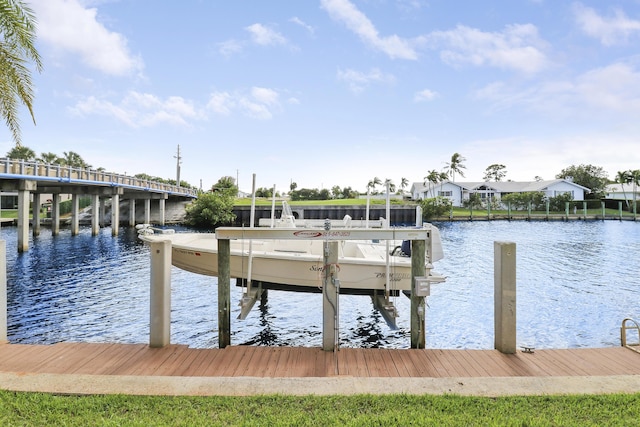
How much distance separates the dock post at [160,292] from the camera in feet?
16.8

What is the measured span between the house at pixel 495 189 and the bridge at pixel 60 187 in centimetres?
5417

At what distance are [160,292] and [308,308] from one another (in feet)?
23.8

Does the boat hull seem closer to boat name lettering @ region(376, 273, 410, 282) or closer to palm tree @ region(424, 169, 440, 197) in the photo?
boat name lettering @ region(376, 273, 410, 282)

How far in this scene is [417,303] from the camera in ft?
18.6

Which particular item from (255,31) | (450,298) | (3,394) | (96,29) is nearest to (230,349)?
(3,394)

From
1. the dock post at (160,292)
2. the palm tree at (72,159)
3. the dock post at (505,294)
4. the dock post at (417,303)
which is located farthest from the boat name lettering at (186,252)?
the palm tree at (72,159)

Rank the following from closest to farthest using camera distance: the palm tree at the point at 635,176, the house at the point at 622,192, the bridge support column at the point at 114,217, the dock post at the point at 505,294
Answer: the dock post at the point at 505,294 → the bridge support column at the point at 114,217 → the palm tree at the point at 635,176 → the house at the point at 622,192

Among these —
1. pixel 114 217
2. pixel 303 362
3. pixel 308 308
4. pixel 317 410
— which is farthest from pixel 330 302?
pixel 114 217

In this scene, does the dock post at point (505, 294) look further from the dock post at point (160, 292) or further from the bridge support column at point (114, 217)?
the bridge support column at point (114, 217)

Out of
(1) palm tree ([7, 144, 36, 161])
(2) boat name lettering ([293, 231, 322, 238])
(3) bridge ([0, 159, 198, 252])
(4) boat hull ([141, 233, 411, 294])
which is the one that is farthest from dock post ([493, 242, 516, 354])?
(1) palm tree ([7, 144, 36, 161])

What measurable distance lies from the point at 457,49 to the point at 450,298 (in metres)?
17.9

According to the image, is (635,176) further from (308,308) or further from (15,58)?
(15,58)

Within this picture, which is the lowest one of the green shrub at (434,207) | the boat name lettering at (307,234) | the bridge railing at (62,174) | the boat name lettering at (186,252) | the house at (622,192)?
the boat name lettering at (186,252)

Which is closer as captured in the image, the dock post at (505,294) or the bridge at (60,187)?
the dock post at (505,294)
